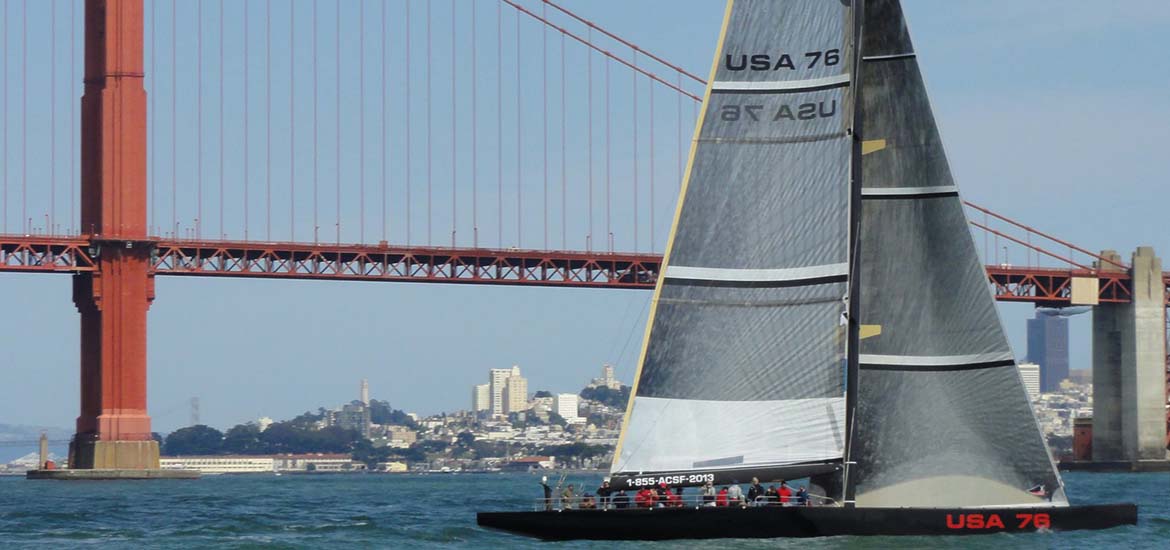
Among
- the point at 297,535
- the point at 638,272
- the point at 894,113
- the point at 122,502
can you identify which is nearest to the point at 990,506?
the point at 894,113

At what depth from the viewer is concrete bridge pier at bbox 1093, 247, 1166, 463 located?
62.2 metres

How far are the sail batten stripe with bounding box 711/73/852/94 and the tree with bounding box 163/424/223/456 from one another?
90401 mm

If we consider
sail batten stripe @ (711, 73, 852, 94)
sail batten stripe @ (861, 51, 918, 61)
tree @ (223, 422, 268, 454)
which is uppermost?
sail batten stripe @ (861, 51, 918, 61)

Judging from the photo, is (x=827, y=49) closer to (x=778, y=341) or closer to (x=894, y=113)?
(x=894, y=113)

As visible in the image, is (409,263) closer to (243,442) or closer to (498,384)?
(243,442)

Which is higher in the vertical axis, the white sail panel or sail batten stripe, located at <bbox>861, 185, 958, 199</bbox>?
sail batten stripe, located at <bbox>861, 185, 958, 199</bbox>

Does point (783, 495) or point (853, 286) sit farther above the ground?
point (853, 286)

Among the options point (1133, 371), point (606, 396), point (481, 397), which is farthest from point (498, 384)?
point (1133, 371)

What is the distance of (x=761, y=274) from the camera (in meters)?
20.2

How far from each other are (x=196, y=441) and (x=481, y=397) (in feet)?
276

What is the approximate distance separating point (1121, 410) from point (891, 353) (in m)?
44.6

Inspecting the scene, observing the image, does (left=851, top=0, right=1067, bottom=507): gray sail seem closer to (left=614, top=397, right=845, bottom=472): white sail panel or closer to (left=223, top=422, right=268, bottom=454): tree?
(left=614, top=397, right=845, bottom=472): white sail panel

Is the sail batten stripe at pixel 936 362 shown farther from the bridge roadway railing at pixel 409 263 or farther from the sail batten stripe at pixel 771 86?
the bridge roadway railing at pixel 409 263

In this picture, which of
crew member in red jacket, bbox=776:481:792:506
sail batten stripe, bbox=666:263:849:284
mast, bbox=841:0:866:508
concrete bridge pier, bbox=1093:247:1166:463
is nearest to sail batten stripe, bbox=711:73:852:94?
mast, bbox=841:0:866:508
